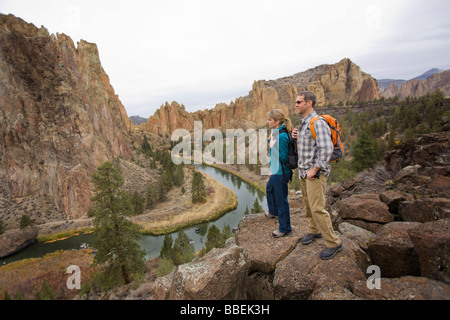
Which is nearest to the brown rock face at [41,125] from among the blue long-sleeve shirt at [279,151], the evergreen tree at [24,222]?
the evergreen tree at [24,222]

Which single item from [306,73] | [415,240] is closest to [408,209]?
[415,240]

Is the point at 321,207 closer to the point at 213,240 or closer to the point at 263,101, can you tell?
the point at 213,240

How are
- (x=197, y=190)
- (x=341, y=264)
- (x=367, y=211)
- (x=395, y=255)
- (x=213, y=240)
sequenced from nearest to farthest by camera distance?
(x=395, y=255) < (x=341, y=264) < (x=367, y=211) < (x=213, y=240) < (x=197, y=190)

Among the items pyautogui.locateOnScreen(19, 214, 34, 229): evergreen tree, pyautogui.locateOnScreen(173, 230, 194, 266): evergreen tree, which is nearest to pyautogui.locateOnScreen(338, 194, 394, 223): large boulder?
pyautogui.locateOnScreen(173, 230, 194, 266): evergreen tree

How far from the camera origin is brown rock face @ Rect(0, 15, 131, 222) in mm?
36500

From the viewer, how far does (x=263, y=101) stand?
12569 cm

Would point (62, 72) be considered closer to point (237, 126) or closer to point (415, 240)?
point (415, 240)

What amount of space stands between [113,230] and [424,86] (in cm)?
19625

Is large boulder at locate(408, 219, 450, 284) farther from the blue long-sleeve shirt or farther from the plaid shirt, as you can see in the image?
the blue long-sleeve shirt

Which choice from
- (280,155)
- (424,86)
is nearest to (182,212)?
(280,155)

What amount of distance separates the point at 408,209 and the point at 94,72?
67209 millimetres

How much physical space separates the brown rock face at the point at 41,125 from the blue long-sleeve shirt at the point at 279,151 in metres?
40.2

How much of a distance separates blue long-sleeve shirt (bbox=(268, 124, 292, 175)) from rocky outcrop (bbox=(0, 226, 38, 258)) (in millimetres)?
36505
